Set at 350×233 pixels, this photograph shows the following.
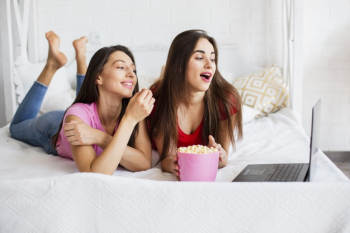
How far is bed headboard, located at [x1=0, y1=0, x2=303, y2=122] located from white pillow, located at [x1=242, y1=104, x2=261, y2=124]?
28 cm

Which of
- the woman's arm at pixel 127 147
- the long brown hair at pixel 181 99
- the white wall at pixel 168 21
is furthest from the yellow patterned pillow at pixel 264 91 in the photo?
the woman's arm at pixel 127 147

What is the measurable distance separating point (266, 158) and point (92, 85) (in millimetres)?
680

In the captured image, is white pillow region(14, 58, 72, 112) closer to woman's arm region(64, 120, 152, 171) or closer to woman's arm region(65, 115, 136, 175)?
woman's arm region(64, 120, 152, 171)

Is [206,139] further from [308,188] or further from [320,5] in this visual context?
[320,5]

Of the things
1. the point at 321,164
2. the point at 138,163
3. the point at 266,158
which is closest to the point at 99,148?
the point at 138,163

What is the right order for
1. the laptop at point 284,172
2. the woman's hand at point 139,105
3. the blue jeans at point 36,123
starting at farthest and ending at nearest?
the blue jeans at point 36,123 < the woman's hand at point 139,105 < the laptop at point 284,172

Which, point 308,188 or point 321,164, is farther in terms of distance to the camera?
point 321,164

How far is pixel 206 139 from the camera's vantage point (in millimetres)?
1617

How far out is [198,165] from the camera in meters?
1.16

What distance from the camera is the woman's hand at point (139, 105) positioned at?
127cm

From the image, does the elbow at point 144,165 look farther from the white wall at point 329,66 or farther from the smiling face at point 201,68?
the white wall at point 329,66

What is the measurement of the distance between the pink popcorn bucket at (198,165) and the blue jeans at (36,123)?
2.52 ft

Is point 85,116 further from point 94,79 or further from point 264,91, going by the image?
point 264,91

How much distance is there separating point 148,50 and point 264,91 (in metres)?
0.83
